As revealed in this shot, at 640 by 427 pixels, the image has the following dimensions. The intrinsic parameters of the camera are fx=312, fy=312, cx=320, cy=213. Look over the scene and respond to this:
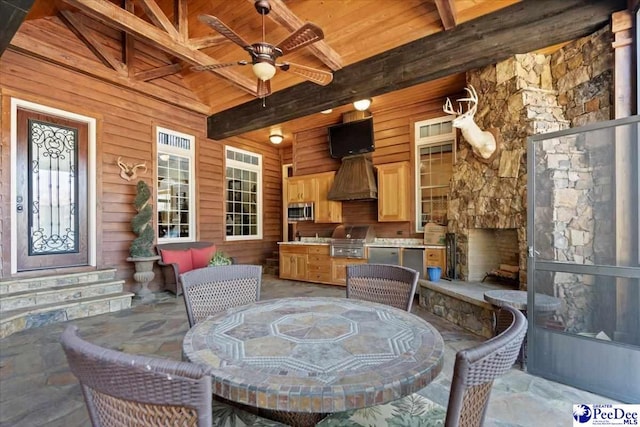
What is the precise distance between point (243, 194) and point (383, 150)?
338cm

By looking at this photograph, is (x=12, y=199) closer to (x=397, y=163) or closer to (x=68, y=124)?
(x=68, y=124)

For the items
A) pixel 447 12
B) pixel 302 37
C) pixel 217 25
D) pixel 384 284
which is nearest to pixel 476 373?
pixel 384 284

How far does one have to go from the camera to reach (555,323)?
251 cm

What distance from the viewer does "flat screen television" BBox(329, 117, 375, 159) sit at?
19.7ft

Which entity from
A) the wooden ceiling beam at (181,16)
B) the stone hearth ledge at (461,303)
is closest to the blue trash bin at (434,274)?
the stone hearth ledge at (461,303)

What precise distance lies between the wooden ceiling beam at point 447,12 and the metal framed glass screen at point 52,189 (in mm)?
5132

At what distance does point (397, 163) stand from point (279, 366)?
520 centimetres

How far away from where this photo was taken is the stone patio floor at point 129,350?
2.00m

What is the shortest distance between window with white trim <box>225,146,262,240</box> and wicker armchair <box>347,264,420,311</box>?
5.06 meters

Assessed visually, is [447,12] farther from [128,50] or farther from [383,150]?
[128,50]

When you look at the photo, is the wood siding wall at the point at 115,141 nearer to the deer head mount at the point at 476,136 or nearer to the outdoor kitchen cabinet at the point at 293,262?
the outdoor kitchen cabinet at the point at 293,262

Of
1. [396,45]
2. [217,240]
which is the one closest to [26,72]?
[217,240]

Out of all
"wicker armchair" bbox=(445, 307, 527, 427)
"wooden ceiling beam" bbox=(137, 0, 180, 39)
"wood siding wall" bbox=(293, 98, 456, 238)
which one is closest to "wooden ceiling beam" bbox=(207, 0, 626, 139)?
"wooden ceiling beam" bbox=(137, 0, 180, 39)

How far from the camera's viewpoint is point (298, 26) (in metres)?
3.53
